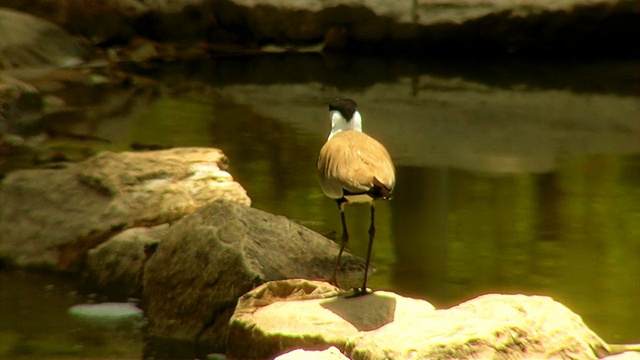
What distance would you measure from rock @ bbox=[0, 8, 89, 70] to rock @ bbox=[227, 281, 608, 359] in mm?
7908

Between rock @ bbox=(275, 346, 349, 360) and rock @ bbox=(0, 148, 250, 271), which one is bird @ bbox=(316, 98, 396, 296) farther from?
rock @ bbox=(0, 148, 250, 271)

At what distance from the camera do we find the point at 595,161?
852 centimetres

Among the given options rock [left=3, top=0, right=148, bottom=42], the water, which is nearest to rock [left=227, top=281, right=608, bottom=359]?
the water

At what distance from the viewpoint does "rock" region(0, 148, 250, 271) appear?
597cm

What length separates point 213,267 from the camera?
5102 mm

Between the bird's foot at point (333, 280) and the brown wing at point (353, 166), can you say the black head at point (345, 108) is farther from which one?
the bird's foot at point (333, 280)

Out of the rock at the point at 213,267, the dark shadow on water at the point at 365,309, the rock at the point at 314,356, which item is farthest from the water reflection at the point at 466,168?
the rock at the point at 314,356

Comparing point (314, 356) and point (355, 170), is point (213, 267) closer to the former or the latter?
point (355, 170)

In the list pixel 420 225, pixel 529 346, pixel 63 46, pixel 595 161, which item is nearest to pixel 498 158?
pixel 595 161

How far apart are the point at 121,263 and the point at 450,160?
3.45m

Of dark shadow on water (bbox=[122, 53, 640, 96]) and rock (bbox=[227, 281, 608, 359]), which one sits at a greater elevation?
dark shadow on water (bbox=[122, 53, 640, 96])

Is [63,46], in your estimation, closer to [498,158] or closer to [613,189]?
[498,158]

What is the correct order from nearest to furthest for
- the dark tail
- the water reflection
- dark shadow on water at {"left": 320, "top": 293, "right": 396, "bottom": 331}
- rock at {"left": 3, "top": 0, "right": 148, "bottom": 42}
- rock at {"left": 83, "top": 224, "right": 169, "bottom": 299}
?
1. the dark tail
2. dark shadow on water at {"left": 320, "top": 293, "right": 396, "bottom": 331}
3. rock at {"left": 83, "top": 224, "right": 169, "bottom": 299}
4. the water reflection
5. rock at {"left": 3, "top": 0, "right": 148, "bottom": 42}

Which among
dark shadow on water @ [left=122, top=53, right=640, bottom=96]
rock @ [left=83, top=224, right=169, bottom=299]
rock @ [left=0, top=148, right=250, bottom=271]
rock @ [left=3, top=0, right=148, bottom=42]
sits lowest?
rock @ [left=83, top=224, right=169, bottom=299]
